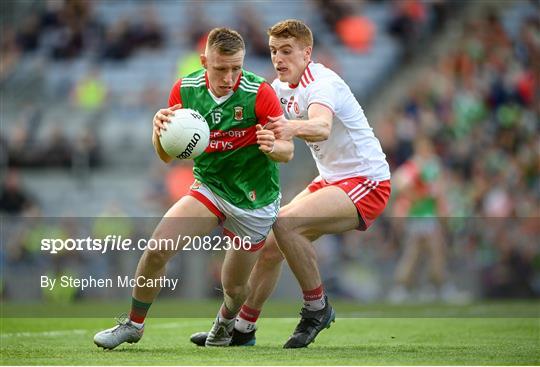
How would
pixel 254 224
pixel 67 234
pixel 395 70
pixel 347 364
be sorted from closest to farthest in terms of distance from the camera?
pixel 347 364
pixel 254 224
pixel 67 234
pixel 395 70

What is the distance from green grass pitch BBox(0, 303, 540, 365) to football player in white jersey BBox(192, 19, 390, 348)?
31cm

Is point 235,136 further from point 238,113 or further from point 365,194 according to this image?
point 365,194

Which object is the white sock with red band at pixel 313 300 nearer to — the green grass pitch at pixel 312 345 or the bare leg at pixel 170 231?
the green grass pitch at pixel 312 345

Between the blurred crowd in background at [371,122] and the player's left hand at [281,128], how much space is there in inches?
282

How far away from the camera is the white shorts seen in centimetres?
757

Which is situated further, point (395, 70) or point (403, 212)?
point (395, 70)

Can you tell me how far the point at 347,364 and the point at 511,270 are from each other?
31.3 feet

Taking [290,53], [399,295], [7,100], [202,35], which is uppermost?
[290,53]

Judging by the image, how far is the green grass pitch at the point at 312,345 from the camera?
6.80 m

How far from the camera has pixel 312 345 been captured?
26.5 ft

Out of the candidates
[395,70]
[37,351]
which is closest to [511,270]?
[395,70]

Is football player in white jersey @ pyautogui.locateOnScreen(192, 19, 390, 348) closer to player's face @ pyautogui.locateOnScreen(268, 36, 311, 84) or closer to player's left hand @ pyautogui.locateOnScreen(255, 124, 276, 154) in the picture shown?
player's face @ pyautogui.locateOnScreen(268, 36, 311, 84)

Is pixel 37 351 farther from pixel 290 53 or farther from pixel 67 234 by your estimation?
pixel 67 234

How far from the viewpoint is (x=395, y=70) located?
20094 millimetres
